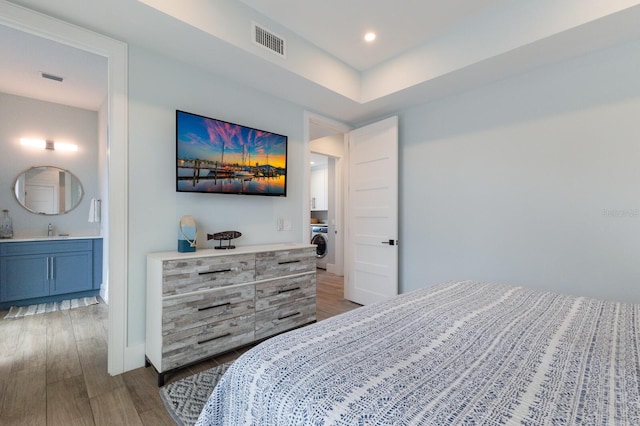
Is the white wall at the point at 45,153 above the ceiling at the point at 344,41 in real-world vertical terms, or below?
below

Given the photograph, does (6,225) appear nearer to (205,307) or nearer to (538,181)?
(205,307)

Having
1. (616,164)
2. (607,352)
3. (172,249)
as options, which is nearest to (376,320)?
(607,352)

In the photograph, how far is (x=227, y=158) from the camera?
2.57 metres

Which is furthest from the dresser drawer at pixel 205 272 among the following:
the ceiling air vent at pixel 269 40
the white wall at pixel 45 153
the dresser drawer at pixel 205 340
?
the white wall at pixel 45 153

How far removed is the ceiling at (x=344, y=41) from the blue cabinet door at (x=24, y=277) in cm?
207

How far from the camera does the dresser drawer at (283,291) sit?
2.42 metres

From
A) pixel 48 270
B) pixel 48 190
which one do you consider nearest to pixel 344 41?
pixel 48 190

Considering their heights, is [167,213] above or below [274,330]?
above

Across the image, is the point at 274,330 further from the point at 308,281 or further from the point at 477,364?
the point at 477,364

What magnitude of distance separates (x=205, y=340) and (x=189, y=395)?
0.36m

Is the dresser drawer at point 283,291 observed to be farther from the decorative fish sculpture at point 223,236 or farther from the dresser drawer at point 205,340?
the decorative fish sculpture at point 223,236

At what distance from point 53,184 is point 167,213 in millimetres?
2857

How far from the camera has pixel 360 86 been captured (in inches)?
126

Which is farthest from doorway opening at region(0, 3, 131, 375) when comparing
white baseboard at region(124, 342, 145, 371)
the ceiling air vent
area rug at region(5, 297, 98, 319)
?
area rug at region(5, 297, 98, 319)
